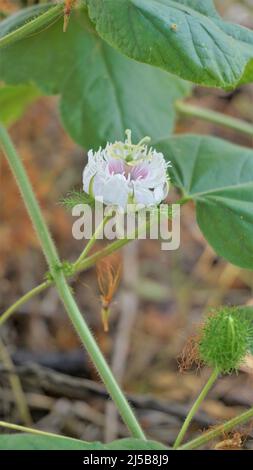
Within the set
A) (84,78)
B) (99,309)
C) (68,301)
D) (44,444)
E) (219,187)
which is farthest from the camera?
(99,309)

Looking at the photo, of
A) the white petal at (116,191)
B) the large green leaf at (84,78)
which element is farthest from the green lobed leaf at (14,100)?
the white petal at (116,191)

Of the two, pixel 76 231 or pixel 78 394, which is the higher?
pixel 76 231

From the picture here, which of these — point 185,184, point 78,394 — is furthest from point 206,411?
point 185,184

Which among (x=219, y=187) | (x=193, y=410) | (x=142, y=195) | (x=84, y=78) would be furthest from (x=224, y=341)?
(x=84, y=78)

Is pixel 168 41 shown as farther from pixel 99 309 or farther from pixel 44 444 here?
pixel 99 309

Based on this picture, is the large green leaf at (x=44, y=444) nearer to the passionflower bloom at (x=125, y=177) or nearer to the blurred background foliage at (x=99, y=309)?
the passionflower bloom at (x=125, y=177)

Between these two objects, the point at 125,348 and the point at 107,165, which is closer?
the point at 107,165

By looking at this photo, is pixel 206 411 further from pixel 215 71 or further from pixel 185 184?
pixel 215 71
